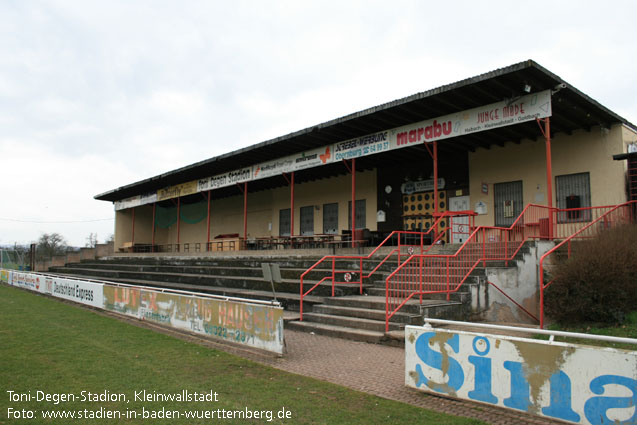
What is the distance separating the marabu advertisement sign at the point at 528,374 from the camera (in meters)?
3.99

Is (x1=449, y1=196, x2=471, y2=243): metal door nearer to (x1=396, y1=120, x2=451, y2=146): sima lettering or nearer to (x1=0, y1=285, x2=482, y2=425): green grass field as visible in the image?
(x1=396, y1=120, x2=451, y2=146): sima lettering

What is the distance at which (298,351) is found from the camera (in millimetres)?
7961

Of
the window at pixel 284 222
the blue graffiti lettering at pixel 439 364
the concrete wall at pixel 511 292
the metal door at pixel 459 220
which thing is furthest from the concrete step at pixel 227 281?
the window at pixel 284 222

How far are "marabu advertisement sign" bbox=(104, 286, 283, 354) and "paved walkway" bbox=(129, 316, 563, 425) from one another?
0.19 m

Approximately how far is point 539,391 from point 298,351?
4.30 meters

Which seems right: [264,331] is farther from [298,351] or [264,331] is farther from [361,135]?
[361,135]

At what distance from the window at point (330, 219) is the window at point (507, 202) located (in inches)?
310

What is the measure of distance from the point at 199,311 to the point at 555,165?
11.4 metres

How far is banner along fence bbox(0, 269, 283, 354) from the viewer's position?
771 centimetres

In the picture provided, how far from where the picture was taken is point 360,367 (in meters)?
6.85

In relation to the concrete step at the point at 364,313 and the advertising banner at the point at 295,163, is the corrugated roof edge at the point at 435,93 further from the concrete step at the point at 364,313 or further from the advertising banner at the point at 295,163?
the concrete step at the point at 364,313

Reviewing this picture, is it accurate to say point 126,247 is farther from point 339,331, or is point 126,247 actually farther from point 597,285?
point 597,285

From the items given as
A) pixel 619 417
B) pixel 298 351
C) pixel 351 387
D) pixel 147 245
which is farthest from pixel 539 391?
pixel 147 245

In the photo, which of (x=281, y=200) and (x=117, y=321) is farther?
(x=281, y=200)
